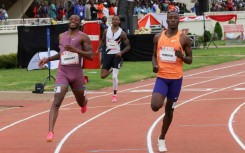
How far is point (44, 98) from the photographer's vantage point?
19.9m

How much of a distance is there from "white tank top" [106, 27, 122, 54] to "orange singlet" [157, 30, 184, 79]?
7.09 metres

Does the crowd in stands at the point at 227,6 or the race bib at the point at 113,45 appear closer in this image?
the race bib at the point at 113,45

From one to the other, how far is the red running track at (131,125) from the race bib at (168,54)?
1.29 meters

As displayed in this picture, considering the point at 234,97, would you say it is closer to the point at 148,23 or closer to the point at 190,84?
the point at 190,84

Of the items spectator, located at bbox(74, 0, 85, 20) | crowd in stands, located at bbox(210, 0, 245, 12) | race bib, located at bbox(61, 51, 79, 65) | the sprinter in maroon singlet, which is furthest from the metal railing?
crowd in stands, located at bbox(210, 0, 245, 12)

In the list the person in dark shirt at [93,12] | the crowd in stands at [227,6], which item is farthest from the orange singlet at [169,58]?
the crowd in stands at [227,6]

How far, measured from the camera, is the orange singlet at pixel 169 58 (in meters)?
10.7

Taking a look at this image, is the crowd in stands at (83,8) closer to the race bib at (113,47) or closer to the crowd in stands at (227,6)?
the crowd in stands at (227,6)

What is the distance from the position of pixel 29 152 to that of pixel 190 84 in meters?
12.6

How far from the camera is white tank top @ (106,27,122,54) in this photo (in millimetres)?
17875

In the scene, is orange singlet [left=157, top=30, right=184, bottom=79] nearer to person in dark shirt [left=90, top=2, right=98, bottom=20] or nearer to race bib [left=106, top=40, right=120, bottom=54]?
race bib [left=106, top=40, right=120, bottom=54]

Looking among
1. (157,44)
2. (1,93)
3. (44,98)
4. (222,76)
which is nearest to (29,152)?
(157,44)

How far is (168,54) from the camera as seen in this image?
35.1 feet

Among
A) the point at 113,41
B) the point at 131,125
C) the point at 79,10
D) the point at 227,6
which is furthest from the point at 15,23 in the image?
the point at 227,6
